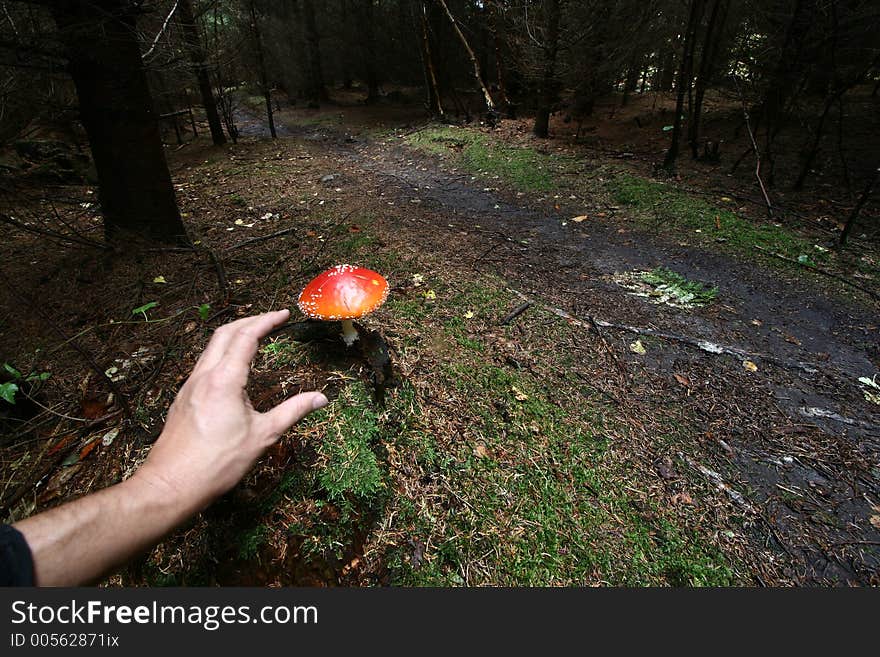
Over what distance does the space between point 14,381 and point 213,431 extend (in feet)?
6.41

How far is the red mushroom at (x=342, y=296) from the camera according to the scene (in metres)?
2.15

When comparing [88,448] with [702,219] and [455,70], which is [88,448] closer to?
[702,219]

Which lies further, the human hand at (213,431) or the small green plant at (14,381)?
the small green plant at (14,381)

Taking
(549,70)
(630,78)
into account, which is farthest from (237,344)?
(630,78)

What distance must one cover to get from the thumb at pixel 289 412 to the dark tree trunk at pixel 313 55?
23.3 meters

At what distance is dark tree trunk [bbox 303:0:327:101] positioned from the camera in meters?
18.5

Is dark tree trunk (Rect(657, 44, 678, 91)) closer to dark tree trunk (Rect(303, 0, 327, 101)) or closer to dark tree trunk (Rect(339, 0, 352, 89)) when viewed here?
dark tree trunk (Rect(339, 0, 352, 89))

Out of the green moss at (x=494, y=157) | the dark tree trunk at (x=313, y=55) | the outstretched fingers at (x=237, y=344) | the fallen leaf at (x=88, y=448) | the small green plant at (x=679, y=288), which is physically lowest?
the small green plant at (x=679, y=288)

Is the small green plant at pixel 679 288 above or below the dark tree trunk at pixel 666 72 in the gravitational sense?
below

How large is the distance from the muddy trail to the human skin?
245cm

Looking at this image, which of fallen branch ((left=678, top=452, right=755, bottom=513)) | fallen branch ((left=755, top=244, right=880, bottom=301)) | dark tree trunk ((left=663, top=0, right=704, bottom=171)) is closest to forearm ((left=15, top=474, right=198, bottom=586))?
fallen branch ((left=678, top=452, right=755, bottom=513))

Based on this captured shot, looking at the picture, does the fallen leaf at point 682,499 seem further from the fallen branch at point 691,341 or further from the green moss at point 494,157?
the green moss at point 494,157

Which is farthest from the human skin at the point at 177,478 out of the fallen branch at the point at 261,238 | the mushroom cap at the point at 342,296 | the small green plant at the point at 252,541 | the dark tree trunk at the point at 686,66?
the dark tree trunk at the point at 686,66

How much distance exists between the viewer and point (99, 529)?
0.93 meters
